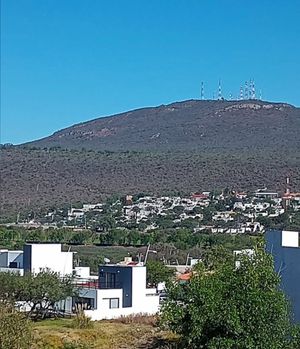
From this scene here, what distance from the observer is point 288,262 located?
25484mm

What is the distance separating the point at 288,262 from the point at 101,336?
301 inches

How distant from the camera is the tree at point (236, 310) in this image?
21798 millimetres

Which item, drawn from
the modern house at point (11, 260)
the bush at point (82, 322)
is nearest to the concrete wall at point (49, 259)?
the modern house at point (11, 260)

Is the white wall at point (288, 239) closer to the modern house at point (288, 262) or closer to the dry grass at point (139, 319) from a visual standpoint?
the modern house at point (288, 262)

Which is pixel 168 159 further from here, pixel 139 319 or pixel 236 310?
pixel 236 310

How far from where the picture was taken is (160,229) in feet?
262

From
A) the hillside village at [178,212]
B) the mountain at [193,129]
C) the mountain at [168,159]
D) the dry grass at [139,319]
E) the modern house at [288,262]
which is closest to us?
the modern house at [288,262]

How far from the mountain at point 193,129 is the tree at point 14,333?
89.0m

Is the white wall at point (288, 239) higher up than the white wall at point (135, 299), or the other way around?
the white wall at point (288, 239)

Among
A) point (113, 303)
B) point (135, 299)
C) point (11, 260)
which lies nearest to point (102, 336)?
point (113, 303)

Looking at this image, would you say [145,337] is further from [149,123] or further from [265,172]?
[149,123]

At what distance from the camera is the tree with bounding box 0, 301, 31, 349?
21125mm

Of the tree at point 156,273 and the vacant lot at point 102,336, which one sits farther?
the tree at point 156,273

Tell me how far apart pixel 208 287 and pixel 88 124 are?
131126 mm
